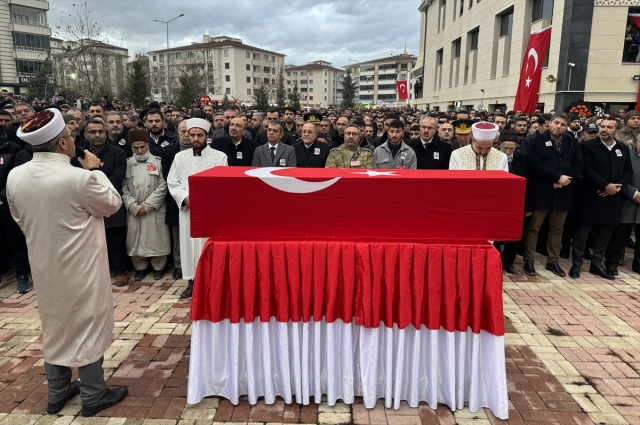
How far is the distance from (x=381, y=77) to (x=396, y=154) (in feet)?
369

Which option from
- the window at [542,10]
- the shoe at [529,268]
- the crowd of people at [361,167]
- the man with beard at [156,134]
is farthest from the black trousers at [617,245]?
the window at [542,10]

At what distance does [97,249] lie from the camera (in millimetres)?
3057

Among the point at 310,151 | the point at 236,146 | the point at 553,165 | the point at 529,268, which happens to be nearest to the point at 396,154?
the point at 310,151

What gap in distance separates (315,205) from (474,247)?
3.85 ft

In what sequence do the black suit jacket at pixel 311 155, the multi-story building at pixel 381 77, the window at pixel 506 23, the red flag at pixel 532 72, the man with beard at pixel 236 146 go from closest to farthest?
the man with beard at pixel 236 146, the black suit jacket at pixel 311 155, the red flag at pixel 532 72, the window at pixel 506 23, the multi-story building at pixel 381 77

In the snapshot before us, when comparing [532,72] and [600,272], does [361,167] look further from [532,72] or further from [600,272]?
[532,72]

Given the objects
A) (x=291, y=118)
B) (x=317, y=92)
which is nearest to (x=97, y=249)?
(x=291, y=118)

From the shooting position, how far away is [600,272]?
638 centimetres

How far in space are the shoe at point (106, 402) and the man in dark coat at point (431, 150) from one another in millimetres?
5079

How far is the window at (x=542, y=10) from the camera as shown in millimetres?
19111

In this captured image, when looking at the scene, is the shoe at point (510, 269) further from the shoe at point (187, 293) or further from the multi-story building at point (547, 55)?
the multi-story building at point (547, 55)

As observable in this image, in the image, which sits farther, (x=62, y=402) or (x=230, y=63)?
(x=230, y=63)

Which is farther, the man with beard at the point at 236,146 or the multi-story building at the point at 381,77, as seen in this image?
the multi-story building at the point at 381,77

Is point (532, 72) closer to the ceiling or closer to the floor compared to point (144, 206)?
closer to the ceiling
